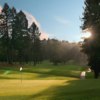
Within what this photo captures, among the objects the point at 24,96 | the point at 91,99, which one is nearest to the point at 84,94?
the point at 91,99

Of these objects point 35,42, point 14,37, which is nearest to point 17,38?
point 14,37

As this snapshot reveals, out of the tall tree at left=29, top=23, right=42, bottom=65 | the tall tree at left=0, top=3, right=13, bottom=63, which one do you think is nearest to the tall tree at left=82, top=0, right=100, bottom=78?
the tall tree at left=0, top=3, right=13, bottom=63

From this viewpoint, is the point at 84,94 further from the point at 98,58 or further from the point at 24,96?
the point at 98,58

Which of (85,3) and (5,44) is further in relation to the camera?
(5,44)

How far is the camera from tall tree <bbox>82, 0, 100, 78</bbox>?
43334 millimetres

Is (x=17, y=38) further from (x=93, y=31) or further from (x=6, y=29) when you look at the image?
(x=93, y=31)

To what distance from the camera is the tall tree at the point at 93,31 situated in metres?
43.3

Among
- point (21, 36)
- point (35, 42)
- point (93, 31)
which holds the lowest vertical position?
point (93, 31)

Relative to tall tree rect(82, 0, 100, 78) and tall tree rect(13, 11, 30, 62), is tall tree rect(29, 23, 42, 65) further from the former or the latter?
tall tree rect(82, 0, 100, 78)

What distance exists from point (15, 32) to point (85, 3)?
5498cm

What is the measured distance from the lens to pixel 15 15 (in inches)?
4156

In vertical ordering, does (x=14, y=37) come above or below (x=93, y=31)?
above

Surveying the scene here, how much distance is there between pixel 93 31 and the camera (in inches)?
1735

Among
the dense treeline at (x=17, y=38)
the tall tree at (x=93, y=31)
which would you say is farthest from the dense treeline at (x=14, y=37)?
the tall tree at (x=93, y=31)
